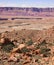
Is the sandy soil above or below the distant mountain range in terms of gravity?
above

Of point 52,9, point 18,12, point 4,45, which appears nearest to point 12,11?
point 18,12

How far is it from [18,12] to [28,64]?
158 meters

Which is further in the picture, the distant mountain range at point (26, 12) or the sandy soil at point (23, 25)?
the distant mountain range at point (26, 12)

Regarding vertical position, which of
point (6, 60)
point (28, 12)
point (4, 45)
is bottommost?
point (28, 12)

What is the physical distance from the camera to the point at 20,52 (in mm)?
15820

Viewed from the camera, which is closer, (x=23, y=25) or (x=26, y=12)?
(x=23, y=25)

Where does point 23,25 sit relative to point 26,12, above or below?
above

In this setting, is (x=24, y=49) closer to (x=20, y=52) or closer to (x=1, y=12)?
(x=20, y=52)

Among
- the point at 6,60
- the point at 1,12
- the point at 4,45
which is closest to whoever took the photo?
the point at 6,60

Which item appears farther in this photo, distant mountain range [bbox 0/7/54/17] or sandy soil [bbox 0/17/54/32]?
distant mountain range [bbox 0/7/54/17]

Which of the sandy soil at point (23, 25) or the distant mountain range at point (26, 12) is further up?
the sandy soil at point (23, 25)

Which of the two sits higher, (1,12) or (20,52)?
(20,52)

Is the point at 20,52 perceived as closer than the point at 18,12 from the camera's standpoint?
Yes

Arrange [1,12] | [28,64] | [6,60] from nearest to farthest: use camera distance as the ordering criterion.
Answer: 1. [28,64]
2. [6,60]
3. [1,12]
